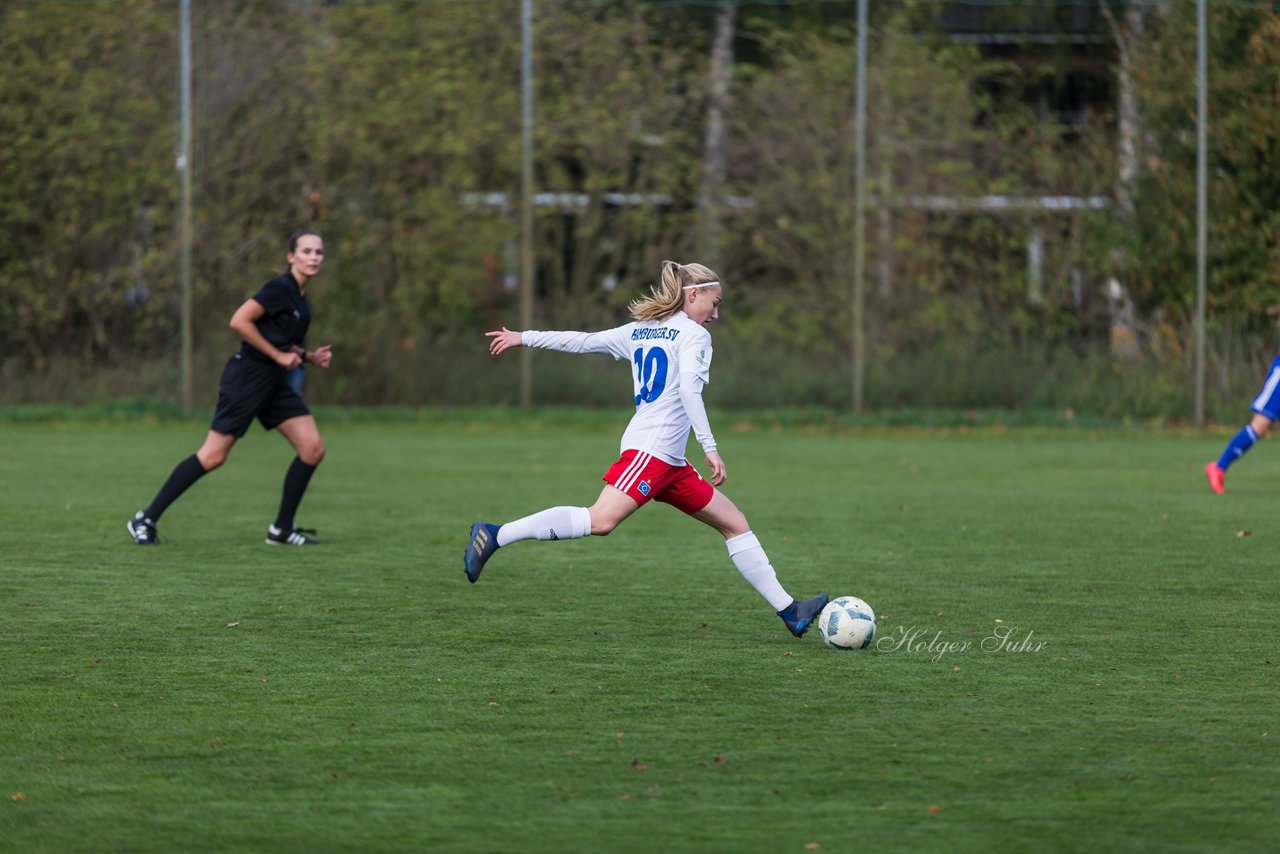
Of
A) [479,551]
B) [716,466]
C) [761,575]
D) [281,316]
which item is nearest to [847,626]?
[761,575]

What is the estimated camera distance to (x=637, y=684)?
648cm

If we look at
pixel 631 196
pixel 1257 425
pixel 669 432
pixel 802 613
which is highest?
pixel 631 196

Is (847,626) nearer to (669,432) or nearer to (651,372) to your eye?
(669,432)

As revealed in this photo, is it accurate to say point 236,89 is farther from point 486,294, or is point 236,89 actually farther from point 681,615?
point 681,615

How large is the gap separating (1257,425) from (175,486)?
737 centimetres

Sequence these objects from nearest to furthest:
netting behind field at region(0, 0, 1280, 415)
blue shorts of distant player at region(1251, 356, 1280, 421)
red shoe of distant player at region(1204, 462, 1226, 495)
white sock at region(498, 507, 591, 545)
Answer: white sock at region(498, 507, 591, 545) < blue shorts of distant player at region(1251, 356, 1280, 421) < red shoe of distant player at region(1204, 462, 1226, 495) < netting behind field at region(0, 0, 1280, 415)

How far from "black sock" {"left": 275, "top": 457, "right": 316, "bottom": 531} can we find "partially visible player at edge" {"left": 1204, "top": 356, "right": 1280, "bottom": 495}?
21.1ft

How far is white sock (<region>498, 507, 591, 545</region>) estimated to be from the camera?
7652 mm

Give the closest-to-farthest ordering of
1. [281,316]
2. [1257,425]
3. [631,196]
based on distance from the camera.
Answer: [281,316] < [1257,425] < [631,196]

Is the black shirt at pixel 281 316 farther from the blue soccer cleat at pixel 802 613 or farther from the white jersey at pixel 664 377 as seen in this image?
the blue soccer cleat at pixel 802 613

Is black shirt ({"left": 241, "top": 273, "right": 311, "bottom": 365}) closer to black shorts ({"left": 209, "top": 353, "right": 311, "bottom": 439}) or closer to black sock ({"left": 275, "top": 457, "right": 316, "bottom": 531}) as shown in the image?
black shorts ({"left": 209, "top": 353, "right": 311, "bottom": 439})

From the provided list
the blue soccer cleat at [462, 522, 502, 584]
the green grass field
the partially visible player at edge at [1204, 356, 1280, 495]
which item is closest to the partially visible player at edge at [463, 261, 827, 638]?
the green grass field

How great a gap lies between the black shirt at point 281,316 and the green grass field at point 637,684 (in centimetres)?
117

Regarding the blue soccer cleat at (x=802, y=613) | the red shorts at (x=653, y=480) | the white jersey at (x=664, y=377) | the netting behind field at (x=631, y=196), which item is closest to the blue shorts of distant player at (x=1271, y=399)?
the blue soccer cleat at (x=802, y=613)
